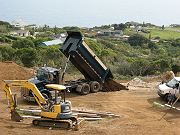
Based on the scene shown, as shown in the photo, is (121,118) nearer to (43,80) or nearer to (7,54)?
(43,80)

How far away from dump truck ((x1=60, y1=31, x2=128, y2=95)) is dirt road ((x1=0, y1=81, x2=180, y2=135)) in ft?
1.80

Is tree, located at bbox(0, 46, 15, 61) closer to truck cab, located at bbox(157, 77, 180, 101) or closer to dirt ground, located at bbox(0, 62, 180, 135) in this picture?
dirt ground, located at bbox(0, 62, 180, 135)

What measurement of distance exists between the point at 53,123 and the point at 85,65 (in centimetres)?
783

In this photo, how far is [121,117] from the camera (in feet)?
60.0

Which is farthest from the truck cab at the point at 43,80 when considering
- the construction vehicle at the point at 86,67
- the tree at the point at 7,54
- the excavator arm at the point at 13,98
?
the tree at the point at 7,54

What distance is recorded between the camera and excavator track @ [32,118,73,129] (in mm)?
15648

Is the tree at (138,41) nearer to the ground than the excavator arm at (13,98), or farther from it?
nearer to the ground

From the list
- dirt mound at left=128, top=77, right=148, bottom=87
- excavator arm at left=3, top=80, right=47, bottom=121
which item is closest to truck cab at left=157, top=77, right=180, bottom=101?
dirt mound at left=128, top=77, right=148, bottom=87

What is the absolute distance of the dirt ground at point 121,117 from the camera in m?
15.5

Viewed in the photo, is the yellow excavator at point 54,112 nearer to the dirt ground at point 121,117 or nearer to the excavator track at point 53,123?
the excavator track at point 53,123

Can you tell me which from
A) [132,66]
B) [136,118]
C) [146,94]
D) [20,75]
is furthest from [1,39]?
[136,118]

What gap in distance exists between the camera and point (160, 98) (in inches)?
900

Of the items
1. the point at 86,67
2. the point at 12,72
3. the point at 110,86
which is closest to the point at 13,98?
the point at 86,67

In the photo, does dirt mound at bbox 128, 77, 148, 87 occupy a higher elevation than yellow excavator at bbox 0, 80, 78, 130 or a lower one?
lower
